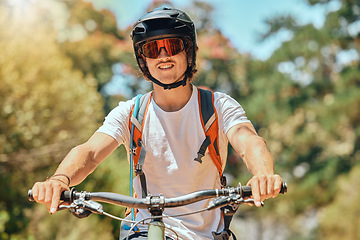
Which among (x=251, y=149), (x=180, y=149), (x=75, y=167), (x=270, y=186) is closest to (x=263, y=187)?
(x=270, y=186)

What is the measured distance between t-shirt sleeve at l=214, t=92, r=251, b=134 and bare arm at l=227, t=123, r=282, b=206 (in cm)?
4

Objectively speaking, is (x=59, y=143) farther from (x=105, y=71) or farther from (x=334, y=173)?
(x=334, y=173)

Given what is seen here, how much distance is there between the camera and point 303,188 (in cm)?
2691

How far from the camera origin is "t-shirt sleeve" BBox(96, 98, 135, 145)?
11.2ft

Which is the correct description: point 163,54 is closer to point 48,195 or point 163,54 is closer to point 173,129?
point 173,129

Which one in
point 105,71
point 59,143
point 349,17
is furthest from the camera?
point 105,71

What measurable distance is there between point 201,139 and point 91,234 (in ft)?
34.1

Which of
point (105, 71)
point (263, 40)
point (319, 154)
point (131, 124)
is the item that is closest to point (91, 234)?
point (131, 124)

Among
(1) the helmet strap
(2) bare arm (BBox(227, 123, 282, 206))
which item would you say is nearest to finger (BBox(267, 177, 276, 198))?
(2) bare arm (BBox(227, 123, 282, 206))

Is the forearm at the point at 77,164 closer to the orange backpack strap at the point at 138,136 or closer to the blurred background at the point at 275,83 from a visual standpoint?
the orange backpack strap at the point at 138,136

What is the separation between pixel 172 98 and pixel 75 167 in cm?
92

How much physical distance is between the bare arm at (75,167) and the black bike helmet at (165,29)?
0.58m

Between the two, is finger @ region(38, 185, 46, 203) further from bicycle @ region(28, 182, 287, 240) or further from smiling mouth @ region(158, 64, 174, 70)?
smiling mouth @ region(158, 64, 174, 70)

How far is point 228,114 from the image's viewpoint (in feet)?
11.1
